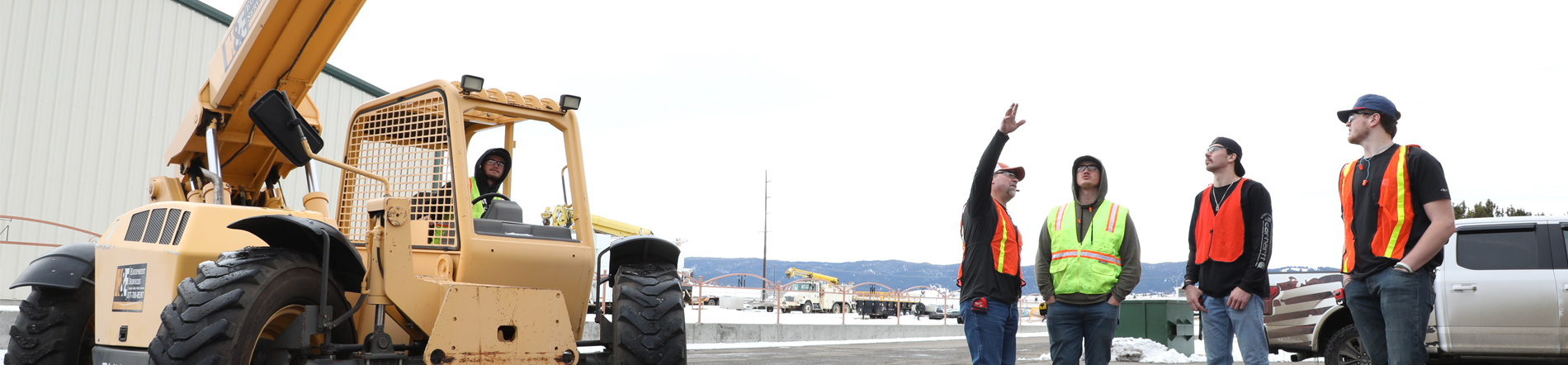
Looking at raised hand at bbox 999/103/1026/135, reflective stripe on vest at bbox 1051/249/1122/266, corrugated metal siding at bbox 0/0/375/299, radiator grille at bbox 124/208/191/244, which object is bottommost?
reflective stripe on vest at bbox 1051/249/1122/266

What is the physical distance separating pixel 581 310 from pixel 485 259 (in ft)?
2.22

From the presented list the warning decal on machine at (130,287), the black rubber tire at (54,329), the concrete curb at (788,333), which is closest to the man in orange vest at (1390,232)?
the warning decal on machine at (130,287)

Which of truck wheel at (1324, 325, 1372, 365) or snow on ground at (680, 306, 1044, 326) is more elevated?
truck wheel at (1324, 325, 1372, 365)

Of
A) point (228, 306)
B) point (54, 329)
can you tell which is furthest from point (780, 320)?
point (228, 306)

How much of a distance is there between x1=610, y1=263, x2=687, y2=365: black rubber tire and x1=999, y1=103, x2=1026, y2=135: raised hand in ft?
6.18

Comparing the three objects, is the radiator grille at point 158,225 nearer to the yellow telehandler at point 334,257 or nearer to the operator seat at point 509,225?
the yellow telehandler at point 334,257

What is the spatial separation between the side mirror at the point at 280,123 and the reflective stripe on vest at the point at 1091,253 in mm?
3755

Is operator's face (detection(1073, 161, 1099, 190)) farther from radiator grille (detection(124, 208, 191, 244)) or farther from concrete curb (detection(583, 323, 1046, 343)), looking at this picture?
concrete curb (detection(583, 323, 1046, 343))

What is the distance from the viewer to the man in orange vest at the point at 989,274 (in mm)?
5289

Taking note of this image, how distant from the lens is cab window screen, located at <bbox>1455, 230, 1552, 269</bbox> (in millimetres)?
8180

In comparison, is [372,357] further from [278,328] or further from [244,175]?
[244,175]

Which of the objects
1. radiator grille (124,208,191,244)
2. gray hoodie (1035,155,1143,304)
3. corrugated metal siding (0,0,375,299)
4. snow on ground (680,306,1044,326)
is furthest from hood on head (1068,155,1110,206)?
corrugated metal siding (0,0,375,299)

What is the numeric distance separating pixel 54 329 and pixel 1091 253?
5667 millimetres

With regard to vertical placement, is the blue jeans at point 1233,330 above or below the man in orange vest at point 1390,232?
below
